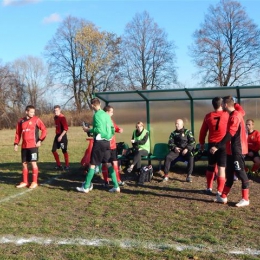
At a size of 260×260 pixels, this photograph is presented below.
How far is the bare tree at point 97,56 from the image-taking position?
50.4 m

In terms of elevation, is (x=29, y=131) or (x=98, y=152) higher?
(x=29, y=131)

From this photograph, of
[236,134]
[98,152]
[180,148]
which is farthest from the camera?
[180,148]

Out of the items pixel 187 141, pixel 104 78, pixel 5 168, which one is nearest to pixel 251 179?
pixel 187 141

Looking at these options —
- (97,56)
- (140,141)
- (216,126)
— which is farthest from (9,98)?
(216,126)

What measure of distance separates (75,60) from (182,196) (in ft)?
156

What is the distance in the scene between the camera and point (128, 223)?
19.7 feet

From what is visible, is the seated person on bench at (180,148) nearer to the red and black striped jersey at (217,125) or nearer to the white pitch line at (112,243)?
the red and black striped jersey at (217,125)

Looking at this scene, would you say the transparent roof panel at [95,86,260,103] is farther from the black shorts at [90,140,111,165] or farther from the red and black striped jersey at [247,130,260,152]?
the black shorts at [90,140,111,165]

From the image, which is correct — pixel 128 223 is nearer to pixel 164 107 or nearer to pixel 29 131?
pixel 29 131

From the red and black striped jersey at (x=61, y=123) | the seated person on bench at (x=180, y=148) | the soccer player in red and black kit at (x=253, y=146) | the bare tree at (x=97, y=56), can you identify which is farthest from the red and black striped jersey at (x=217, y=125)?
the bare tree at (x=97, y=56)

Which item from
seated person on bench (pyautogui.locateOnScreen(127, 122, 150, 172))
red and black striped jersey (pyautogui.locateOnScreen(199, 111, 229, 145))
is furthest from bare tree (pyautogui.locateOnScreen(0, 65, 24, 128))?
red and black striped jersey (pyautogui.locateOnScreen(199, 111, 229, 145))

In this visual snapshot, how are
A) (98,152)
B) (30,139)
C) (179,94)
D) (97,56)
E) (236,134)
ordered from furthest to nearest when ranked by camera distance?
(97,56), (179,94), (30,139), (98,152), (236,134)

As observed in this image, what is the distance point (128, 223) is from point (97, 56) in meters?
46.5

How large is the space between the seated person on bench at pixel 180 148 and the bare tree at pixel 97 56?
1604 inches
